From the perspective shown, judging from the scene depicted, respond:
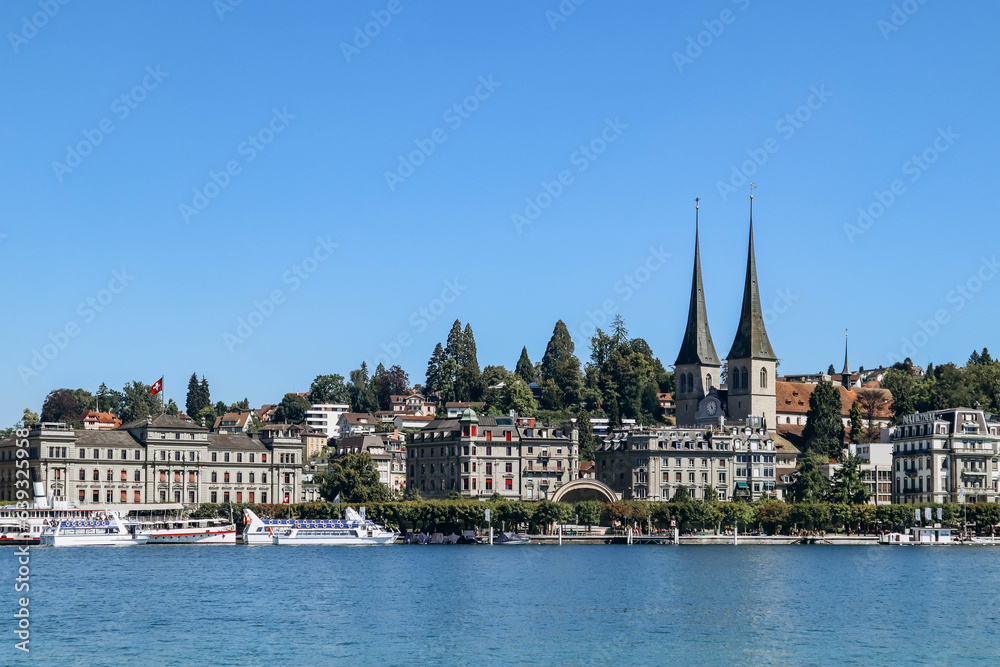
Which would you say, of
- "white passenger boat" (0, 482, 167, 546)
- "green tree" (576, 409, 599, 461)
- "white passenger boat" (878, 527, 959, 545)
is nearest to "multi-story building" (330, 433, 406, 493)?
"green tree" (576, 409, 599, 461)

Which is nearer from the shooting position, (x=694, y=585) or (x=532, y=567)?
(x=694, y=585)

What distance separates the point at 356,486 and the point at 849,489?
44.2m

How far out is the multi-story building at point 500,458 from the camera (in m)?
138

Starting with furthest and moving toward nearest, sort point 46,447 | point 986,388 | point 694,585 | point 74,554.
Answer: point 986,388, point 46,447, point 74,554, point 694,585

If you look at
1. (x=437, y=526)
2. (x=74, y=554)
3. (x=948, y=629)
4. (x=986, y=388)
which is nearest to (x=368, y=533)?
(x=437, y=526)

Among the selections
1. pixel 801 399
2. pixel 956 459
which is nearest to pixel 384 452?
pixel 801 399

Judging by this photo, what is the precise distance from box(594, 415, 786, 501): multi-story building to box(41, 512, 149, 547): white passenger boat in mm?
45952

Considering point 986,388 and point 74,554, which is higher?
point 986,388

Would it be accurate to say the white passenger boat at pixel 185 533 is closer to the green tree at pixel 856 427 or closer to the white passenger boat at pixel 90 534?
the white passenger boat at pixel 90 534

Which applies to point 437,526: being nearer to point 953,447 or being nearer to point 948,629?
point 953,447

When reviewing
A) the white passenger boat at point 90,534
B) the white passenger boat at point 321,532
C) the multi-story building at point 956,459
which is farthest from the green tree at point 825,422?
the white passenger boat at point 90,534

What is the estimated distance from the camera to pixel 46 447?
13600 cm

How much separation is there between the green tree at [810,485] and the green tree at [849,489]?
947mm

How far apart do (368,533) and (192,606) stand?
58232 millimetres
